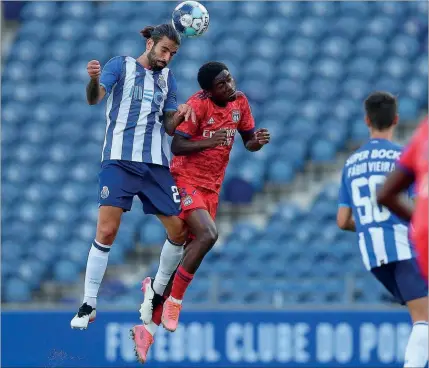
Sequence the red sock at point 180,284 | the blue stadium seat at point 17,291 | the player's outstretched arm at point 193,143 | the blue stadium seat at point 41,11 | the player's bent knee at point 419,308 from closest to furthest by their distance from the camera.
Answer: the player's bent knee at point 419,308 < the player's outstretched arm at point 193,143 < the red sock at point 180,284 < the blue stadium seat at point 17,291 < the blue stadium seat at point 41,11

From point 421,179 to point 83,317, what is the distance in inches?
146

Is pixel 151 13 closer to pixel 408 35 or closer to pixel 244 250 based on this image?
pixel 408 35

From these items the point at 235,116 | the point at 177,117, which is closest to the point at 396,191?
the point at 177,117

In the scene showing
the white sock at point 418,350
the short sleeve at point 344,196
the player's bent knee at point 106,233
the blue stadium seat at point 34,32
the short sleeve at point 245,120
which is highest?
the blue stadium seat at point 34,32

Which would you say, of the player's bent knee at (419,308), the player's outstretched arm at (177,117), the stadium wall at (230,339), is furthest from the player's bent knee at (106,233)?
the stadium wall at (230,339)

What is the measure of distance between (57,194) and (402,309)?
22.1 feet

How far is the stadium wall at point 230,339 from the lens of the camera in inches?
493

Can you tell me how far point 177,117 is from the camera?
7996mm

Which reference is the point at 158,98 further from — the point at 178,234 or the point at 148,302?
the point at 148,302

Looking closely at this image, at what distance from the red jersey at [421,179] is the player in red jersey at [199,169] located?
10.3 feet

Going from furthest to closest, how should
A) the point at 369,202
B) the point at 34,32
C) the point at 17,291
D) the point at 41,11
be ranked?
the point at 41,11 < the point at 34,32 < the point at 17,291 < the point at 369,202

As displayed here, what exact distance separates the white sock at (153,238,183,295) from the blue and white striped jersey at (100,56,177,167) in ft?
2.20

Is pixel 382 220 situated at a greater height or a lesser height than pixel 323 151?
lesser

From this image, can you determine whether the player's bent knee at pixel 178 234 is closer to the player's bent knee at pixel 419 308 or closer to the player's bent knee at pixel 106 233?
the player's bent knee at pixel 106 233
